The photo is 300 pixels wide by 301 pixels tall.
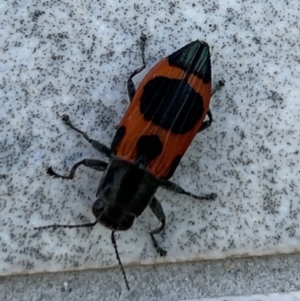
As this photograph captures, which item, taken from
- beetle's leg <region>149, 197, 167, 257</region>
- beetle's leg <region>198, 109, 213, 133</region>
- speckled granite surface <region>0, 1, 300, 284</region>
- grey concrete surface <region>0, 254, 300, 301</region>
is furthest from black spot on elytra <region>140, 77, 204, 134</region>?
grey concrete surface <region>0, 254, 300, 301</region>

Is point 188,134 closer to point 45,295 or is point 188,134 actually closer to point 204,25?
point 204,25

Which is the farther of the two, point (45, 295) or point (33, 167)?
point (33, 167)

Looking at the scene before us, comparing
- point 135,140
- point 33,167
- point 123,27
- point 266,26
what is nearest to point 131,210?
point 135,140

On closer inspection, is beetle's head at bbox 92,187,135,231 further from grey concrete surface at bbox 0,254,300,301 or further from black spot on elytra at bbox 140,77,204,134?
black spot on elytra at bbox 140,77,204,134

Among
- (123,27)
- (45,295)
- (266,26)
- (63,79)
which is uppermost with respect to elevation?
(266,26)

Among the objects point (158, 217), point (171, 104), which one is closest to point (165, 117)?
point (171, 104)

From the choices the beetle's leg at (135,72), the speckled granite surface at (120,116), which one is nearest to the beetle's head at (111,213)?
the speckled granite surface at (120,116)

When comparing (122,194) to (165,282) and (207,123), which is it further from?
(207,123)
